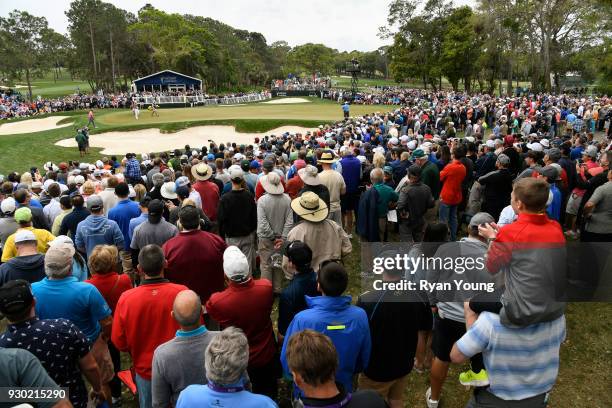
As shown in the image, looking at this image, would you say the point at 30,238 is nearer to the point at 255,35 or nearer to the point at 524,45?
the point at 524,45

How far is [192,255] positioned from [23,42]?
75.5 metres

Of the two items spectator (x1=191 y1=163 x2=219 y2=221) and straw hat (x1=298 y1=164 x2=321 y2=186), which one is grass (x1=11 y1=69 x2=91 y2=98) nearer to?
spectator (x1=191 y1=163 x2=219 y2=221)

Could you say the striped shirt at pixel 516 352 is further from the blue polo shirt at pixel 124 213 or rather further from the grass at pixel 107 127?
the grass at pixel 107 127

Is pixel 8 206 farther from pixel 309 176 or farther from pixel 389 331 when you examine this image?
pixel 389 331

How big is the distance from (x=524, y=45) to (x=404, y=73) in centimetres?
1865

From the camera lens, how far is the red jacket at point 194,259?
15.6ft

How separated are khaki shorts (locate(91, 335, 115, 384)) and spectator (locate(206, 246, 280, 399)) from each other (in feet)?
4.24

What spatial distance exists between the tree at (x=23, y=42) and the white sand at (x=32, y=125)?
27.8 metres

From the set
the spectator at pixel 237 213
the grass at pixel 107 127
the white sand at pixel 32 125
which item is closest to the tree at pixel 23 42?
the white sand at pixel 32 125

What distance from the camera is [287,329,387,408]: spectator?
2.11m

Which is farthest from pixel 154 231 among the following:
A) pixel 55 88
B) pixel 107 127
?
pixel 55 88

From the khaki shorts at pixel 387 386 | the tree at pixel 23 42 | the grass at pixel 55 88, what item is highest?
the tree at pixel 23 42

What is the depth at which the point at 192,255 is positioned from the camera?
15.6 feet

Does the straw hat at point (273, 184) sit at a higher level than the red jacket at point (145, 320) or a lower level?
higher
